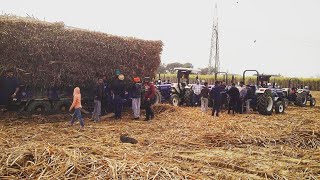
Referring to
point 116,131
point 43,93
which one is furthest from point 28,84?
point 116,131

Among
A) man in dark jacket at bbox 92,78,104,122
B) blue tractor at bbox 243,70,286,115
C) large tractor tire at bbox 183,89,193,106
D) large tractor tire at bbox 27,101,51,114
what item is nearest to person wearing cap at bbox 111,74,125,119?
man in dark jacket at bbox 92,78,104,122

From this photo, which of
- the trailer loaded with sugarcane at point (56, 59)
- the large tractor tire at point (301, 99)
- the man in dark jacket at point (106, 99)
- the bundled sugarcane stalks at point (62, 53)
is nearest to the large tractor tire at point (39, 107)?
the trailer loaded with sugarcane at point (56, 59)


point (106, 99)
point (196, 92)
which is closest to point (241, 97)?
point (196, 92)

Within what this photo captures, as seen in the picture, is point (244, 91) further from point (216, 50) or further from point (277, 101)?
point (216, 50)

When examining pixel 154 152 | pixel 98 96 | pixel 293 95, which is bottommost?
pixel 154 152

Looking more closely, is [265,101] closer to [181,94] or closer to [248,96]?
[248,96]

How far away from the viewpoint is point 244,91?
16.4m

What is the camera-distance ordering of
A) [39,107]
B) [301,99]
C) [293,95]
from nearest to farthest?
[39,107] < [301,99] < [293,95]

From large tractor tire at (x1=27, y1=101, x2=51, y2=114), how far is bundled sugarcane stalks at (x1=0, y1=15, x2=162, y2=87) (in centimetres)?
75

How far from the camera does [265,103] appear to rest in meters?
16.0

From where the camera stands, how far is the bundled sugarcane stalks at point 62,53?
37.3ft

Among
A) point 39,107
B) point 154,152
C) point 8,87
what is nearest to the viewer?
point 154,152

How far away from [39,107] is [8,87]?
2.03 meters

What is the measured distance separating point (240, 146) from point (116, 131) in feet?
12.9
